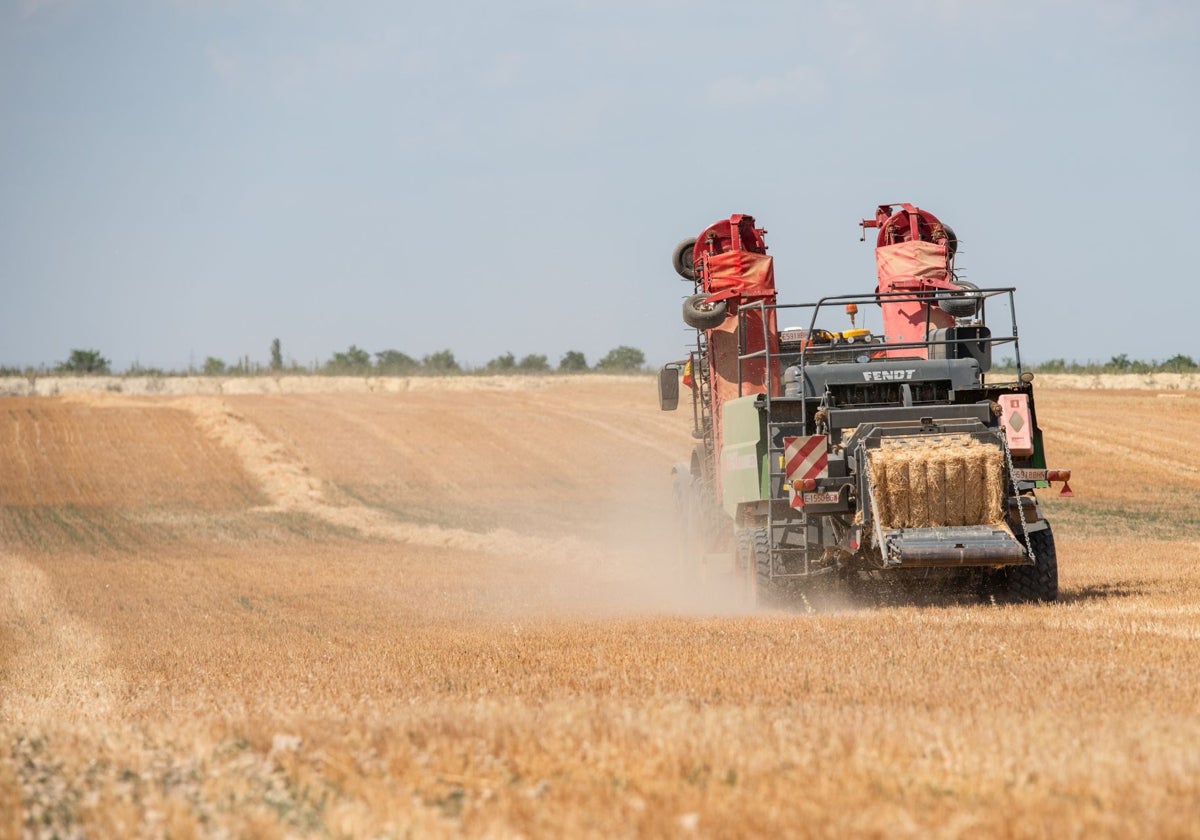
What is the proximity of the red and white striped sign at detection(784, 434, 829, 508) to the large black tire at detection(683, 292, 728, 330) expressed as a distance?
273 centimetres

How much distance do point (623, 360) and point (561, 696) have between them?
238 feet

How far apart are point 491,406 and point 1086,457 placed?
63.7 feet

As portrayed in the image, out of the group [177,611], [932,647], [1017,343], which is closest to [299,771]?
[932,647]

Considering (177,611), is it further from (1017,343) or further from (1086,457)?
(1086,457)

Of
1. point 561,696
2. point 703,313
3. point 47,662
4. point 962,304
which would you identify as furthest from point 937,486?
point 47,662

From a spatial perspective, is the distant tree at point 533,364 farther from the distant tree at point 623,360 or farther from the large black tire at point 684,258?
the large black tire at point 684,258

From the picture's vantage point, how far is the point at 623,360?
79.6 m

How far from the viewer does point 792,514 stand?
1248 cm

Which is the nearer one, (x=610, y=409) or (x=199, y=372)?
(x=610, y=409)

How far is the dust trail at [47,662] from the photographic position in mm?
8008

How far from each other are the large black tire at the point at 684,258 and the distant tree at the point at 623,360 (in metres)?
56.7

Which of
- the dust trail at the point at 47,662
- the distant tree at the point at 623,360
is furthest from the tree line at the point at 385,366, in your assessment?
the dust trail at the point at 47,662

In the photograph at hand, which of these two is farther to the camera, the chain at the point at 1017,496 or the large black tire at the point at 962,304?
the large black tire at the point at 962,304

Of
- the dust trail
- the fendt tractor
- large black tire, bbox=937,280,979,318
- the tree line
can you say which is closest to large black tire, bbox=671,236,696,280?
the fendt tractor
